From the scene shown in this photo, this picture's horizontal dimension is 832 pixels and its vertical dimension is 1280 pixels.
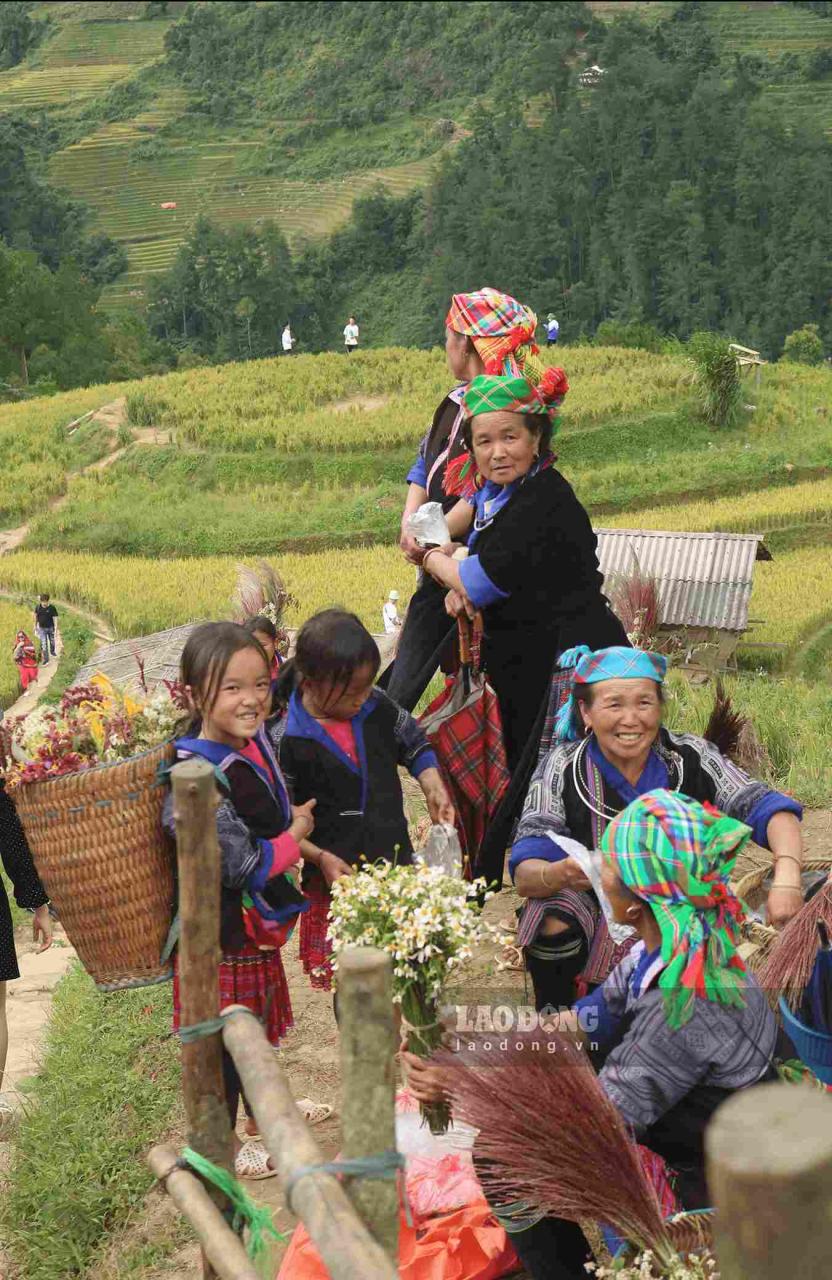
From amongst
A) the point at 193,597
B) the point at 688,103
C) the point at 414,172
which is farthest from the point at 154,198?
the point at 193,597

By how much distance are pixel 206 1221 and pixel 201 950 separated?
1.33 ft

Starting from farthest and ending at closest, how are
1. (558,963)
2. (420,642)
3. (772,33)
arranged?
(772,33) < (420,642) < (558,963)

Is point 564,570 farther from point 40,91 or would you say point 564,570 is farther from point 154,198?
point 40,91

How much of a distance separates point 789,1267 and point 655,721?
1717 mm

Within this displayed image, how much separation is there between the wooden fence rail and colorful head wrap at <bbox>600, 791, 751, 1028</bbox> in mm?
596

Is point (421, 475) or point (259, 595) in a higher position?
point (421, 475)

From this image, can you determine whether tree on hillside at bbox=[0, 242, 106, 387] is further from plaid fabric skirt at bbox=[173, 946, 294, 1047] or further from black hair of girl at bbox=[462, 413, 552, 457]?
plaid fabric skirt at bbox=[173, 946, 294, 1047]

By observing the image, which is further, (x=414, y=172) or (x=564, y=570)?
(x=414, y=172)

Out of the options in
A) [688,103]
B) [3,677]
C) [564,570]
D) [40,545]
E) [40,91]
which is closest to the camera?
[564,570]

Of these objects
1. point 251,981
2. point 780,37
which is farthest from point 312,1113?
point 780,37

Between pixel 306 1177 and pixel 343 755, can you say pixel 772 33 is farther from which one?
pixel 306 1177

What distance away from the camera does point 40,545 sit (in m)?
18.9

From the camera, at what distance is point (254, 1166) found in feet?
11.0

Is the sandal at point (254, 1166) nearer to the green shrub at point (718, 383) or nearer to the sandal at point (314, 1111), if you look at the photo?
the sandal at point (314, 1111)
